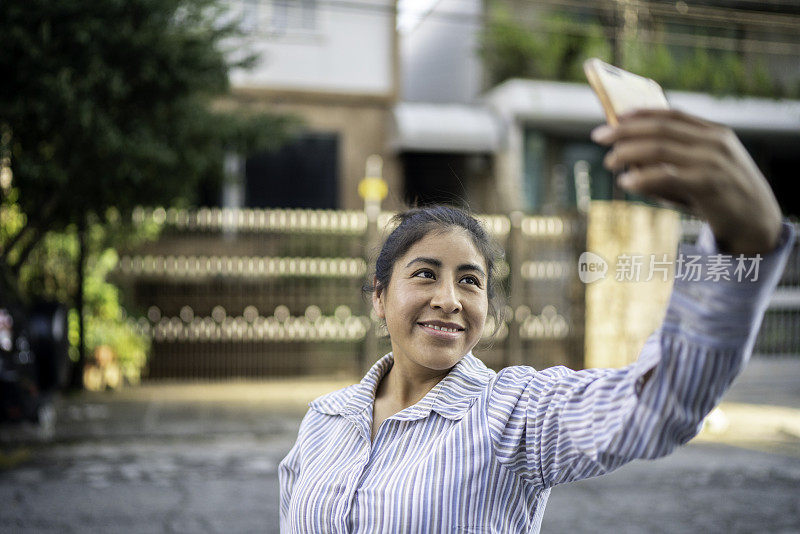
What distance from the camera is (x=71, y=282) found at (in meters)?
9.70

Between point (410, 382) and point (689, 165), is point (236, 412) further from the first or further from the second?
point (689, 165)

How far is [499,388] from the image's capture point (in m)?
1.66

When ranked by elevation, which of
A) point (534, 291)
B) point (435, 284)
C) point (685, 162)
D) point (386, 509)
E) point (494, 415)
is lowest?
point (534, 291)

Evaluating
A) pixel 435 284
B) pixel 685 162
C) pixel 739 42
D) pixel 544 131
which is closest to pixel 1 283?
pixel 435 284

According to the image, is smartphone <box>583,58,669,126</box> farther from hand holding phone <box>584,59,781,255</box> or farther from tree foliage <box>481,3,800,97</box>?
tree foliage <box>481,3,800,97</box>

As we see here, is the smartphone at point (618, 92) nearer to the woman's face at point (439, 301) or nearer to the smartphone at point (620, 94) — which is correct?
the smartphone at point (620, 94)

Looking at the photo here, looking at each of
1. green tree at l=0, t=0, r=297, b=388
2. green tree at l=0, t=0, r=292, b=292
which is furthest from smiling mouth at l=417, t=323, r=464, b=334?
green tree at l=0, t=0, r=292, b=292

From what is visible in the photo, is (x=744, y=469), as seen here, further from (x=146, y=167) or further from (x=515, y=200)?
(x=515, y=200)

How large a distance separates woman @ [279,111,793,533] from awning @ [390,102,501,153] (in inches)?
431

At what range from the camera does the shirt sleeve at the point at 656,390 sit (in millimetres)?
1045

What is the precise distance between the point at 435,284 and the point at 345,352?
919 cm

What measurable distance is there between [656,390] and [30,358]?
6.08 m

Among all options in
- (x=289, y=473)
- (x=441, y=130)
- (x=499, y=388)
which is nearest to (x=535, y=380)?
(x=499, y=388)

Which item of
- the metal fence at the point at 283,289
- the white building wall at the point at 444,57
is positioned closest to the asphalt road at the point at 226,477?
the metal fence at the point at 283,289
